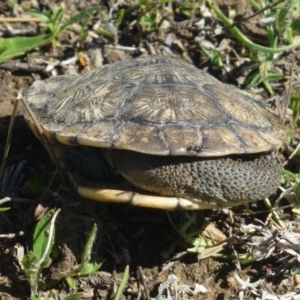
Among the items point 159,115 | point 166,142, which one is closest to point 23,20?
point 159,115

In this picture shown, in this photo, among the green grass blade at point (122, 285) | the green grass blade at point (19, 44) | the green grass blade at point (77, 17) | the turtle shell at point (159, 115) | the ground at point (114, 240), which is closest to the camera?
the turtle shell at point (159, 115)

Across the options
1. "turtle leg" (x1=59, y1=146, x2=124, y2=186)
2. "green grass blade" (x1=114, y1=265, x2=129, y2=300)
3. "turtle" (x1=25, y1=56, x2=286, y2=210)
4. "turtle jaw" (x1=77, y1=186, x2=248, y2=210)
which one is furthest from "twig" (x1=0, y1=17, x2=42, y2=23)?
"green grass blade" (x1=114, y1=265, x2=129, y2=300)

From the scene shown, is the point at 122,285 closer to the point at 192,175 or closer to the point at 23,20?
the point at 192,175

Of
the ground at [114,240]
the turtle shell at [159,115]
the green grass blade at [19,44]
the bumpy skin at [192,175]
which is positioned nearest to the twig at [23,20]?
the green grass blade at [19,44]

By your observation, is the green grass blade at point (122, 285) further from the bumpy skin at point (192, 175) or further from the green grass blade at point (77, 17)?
the green grass blade at point (77, 17)

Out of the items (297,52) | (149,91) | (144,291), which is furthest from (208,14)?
(144,291)

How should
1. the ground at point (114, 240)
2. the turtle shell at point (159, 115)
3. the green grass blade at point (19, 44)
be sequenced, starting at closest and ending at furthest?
the turtle shell at point (159, 115) → the ground at point (114, 240) → the green grass blade at point (19, 44)

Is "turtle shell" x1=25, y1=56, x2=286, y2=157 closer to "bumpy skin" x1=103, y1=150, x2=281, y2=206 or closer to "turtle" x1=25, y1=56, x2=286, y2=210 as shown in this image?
"turtle" x1=25, y1=56, x2=286, y2=210
